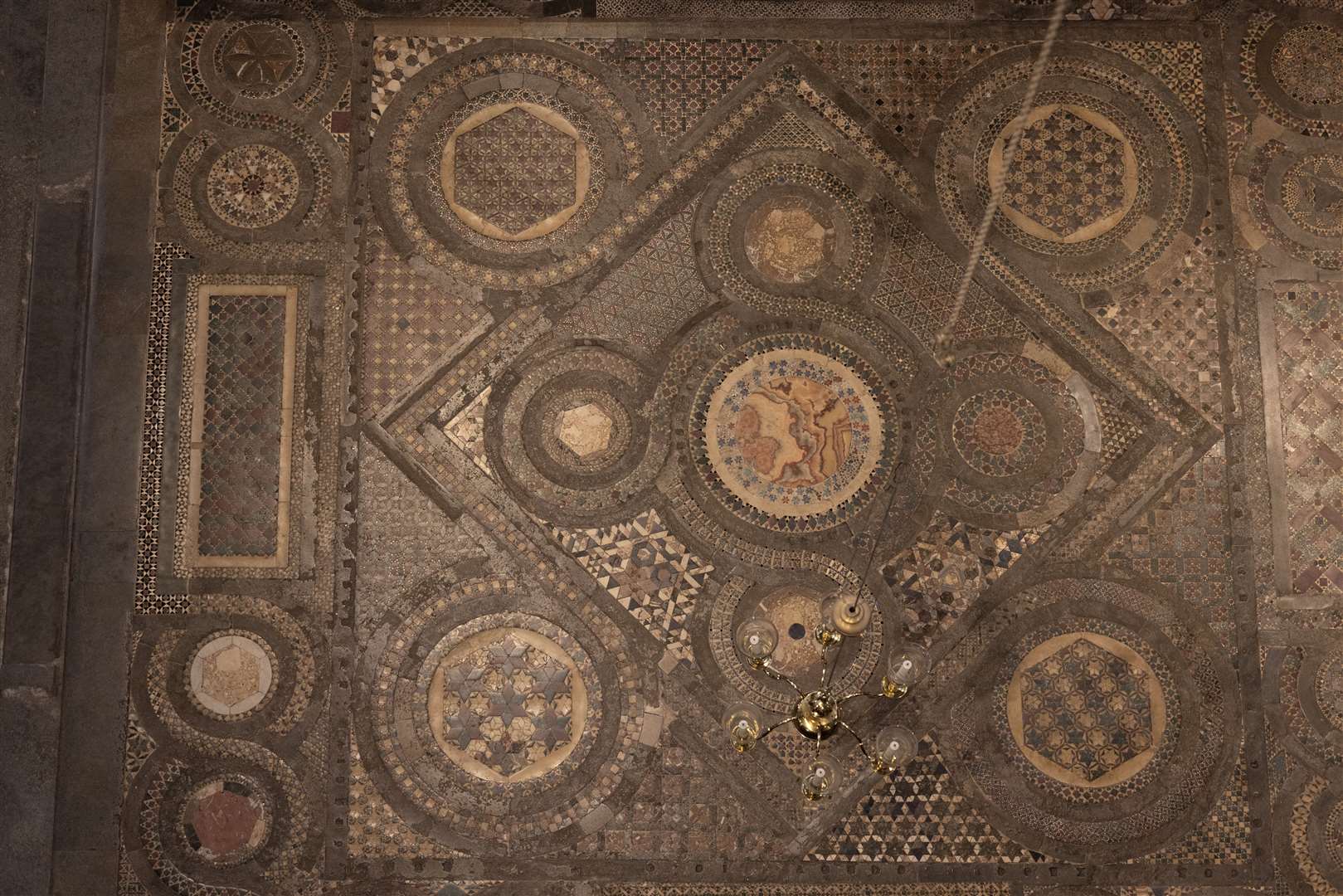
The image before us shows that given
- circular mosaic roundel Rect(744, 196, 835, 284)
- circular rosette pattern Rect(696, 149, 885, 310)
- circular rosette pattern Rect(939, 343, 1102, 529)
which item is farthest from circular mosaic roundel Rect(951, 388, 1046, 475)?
circular mosaic roundel Rect(744, 196, 835, 284)

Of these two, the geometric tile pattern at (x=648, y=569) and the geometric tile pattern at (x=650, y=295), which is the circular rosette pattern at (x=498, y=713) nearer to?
the geometric tile pattern at (x=648, y=569)

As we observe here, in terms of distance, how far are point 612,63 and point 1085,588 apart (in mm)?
4716

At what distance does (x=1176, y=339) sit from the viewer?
7273mm

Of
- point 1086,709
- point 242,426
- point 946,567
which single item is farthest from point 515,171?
point 1086,709

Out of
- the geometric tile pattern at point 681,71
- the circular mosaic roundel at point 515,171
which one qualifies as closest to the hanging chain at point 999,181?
the geometric tile pattern at point 681,71

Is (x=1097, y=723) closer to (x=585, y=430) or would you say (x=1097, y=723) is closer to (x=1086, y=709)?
(x=1086, y=709)

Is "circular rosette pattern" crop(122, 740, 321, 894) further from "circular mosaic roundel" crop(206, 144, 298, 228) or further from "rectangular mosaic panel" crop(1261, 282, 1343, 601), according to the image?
"rectangular mosaic panel" crop(1261, 282, 1343, 601)

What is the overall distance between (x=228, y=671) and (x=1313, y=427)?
7.26m

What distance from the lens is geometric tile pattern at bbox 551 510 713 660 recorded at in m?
7.05

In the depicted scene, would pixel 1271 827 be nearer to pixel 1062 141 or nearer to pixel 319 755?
pixel 1062 141

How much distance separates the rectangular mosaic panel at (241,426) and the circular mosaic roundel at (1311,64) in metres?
6.86

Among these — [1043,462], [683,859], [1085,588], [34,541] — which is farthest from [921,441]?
[34,541]

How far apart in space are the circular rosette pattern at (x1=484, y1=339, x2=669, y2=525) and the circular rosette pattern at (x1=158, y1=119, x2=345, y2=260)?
67.9 inches

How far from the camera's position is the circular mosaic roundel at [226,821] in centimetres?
686
